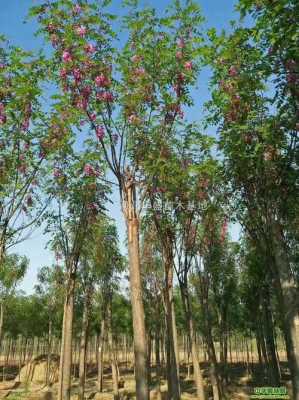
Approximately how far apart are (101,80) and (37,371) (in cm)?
4206

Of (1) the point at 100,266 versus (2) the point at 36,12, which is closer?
(2) the point at 36,12

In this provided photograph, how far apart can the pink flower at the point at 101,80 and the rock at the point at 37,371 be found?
38.7 m

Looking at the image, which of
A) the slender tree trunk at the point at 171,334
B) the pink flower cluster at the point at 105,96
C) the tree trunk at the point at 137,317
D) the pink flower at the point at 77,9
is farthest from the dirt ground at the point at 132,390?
the pink flower at the point at 77,9

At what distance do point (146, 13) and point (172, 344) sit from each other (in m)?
11.6

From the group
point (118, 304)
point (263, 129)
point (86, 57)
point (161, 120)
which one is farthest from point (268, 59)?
point (118, 304)

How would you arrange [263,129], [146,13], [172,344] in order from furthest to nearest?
[172,344]
[146,13]
[263,129]

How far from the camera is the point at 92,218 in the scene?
1702 cm

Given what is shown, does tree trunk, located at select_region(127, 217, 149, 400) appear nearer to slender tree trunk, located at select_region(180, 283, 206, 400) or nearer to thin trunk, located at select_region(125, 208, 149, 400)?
thin trunk, located at select_region(125, 208, 149, 400)

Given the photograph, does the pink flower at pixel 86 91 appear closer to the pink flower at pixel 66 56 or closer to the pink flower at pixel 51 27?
the pink flower at pixel 66 56

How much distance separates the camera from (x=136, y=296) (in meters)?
9.60

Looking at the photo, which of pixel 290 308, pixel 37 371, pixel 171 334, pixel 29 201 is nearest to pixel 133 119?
pixel 29 201

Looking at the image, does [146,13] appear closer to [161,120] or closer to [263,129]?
[161,120]

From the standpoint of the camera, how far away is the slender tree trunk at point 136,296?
29.2 ft

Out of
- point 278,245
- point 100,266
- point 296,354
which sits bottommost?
point 296,354
